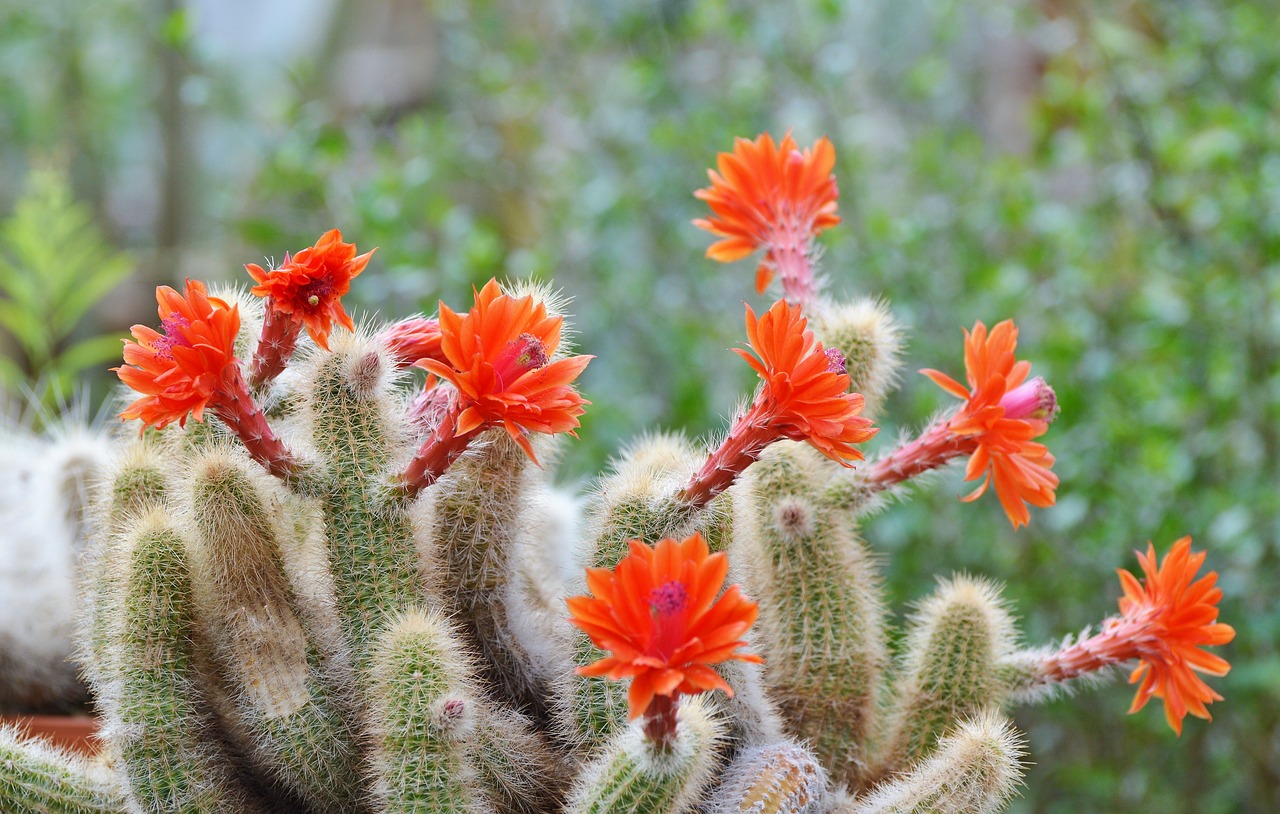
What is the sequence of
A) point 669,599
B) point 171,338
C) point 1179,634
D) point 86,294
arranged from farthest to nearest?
point 86,294, point 1179,634, point 171,338, point 669,599

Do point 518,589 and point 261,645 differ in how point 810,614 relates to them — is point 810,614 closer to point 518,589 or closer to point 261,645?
point 518,589

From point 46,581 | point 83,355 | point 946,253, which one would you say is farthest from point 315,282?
point 946,253

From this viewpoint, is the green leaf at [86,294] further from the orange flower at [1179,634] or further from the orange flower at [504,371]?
the orange flower at [1179,634]

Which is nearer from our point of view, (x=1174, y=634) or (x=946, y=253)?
(x=1174, y=634)

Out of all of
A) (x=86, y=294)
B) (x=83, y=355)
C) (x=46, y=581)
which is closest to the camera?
(x=46, y=581)

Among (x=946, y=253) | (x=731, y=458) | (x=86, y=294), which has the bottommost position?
(x=731, y=458)
